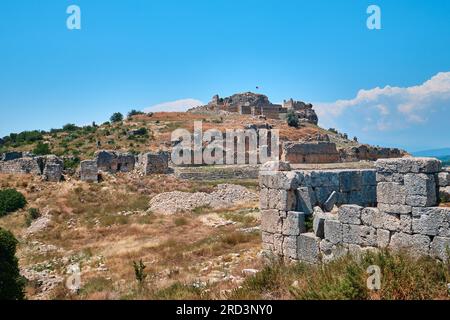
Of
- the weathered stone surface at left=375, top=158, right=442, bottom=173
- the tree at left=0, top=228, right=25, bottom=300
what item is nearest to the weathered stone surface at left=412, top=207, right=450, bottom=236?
the weathered stone surface at left=375, top=158, right=442, bottom=173

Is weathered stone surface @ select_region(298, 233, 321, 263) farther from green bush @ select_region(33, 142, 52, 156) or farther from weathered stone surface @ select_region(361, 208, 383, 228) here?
green bush @ select_region(33, 142, 52, 156)

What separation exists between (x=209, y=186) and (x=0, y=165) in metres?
17.2

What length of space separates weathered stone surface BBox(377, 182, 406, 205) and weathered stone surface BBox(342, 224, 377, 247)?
624mm

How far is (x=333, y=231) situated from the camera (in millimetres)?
8508

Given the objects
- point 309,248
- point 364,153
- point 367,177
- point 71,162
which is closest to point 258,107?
point 364,153

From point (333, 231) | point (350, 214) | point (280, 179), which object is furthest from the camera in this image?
point (280, 179)

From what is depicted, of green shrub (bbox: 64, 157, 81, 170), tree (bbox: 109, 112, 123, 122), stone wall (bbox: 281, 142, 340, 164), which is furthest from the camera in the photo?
tree (bbox: 109, 112, 123, 122)

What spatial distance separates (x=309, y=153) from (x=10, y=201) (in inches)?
940

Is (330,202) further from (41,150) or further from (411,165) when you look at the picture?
(41,150)

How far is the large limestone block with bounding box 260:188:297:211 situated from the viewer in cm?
969

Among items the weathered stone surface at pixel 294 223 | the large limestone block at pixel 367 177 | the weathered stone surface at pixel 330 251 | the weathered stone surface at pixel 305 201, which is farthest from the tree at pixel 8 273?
the large limestone block at pixel 367 177

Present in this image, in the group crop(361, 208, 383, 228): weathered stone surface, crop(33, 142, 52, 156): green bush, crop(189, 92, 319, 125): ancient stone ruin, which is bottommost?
crop(361, 208, 383, 228): weathered stone surface

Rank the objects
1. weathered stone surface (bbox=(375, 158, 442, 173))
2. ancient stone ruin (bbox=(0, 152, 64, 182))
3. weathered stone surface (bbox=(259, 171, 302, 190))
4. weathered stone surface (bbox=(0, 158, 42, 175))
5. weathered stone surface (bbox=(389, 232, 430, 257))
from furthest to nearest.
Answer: weathered stone surface (bbox=(0, 158, 42, 175)) → ancient stone ruin (bbox=(0, 152, 64, 182)) → weathered stone surface (bbox=(259, 171, 302, 190)) → weathered stone surface (bbox=(375, 158, 442, 173)) → weathered stone surface (bbox=(389, 232, 430, 257))
